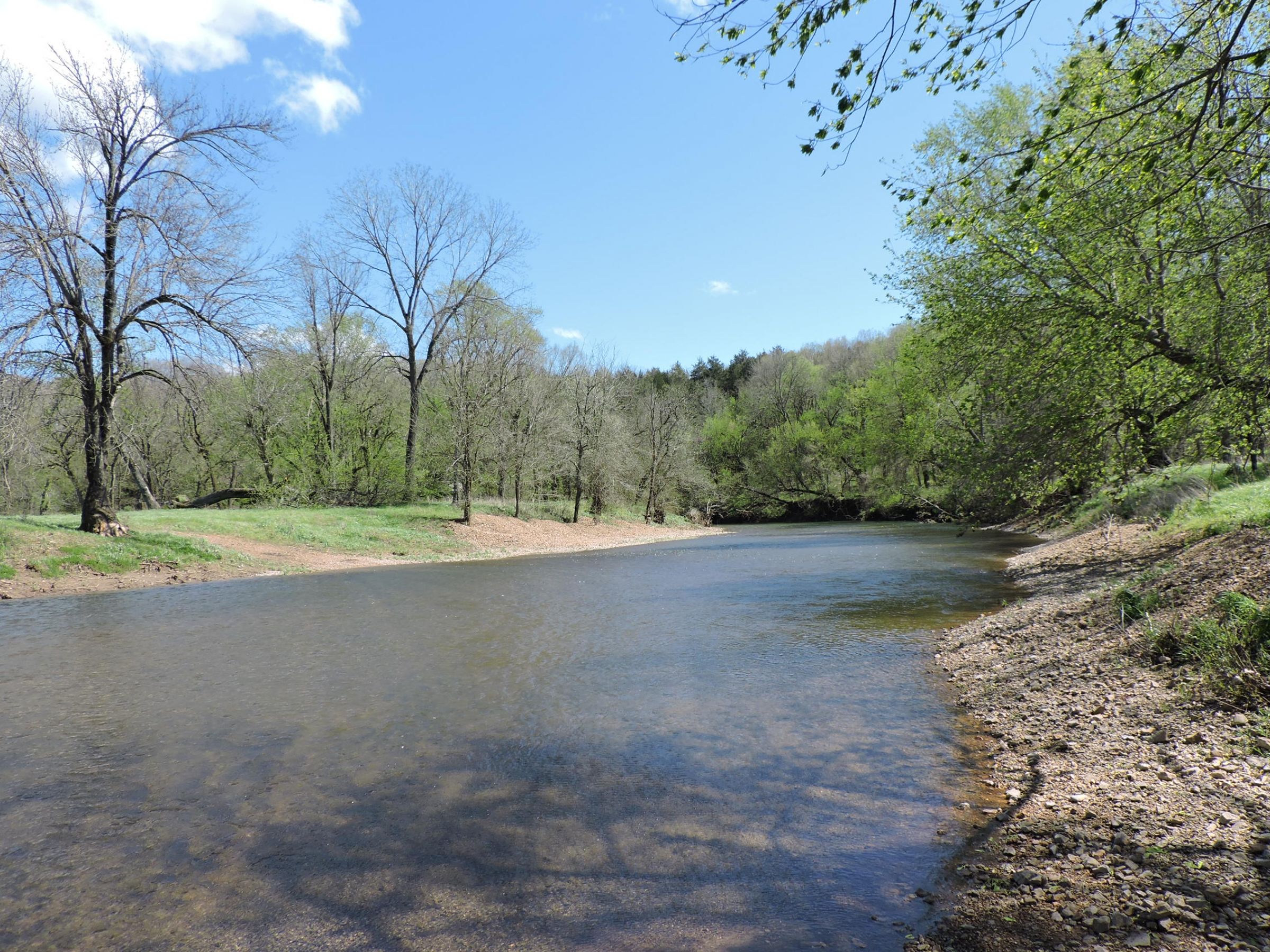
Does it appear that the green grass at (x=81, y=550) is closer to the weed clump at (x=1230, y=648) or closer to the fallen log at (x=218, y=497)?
the fallen log at (x=218, y=497)

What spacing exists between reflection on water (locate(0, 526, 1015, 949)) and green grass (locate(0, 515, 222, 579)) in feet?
15.3

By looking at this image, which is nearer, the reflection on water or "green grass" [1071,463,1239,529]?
the reflection on water

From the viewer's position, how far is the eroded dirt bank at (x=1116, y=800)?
3031 millimetres

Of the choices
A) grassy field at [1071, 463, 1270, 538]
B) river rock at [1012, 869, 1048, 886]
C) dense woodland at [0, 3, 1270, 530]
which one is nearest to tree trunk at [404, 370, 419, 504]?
dense woodland at [0, 3, 1270, 530]

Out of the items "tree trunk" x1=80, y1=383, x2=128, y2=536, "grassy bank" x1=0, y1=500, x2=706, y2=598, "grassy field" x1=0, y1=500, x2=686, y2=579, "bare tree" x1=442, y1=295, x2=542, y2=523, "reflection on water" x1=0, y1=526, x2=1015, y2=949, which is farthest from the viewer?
"bare tree" x1=442, y1=295, x2=542, y2=523

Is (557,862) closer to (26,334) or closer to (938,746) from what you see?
(938,746)

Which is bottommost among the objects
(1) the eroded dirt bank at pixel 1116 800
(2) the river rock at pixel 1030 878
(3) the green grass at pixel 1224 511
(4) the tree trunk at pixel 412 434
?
(2) the river rock at pixel 1030 878

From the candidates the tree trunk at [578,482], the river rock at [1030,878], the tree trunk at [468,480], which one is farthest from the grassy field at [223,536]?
the river rock at [1030,878]

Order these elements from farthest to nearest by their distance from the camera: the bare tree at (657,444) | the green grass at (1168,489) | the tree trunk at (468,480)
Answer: the bare tree at (657,444) → the tree trunk at (468,480) → the green grass at (1168,489)

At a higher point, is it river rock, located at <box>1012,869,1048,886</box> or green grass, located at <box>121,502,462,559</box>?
green grass, located at <box>121,502,462,559</box>

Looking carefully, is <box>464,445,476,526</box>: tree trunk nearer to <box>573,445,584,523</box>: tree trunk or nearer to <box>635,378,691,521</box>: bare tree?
<box>573,445,584,523</box>: tree trunk

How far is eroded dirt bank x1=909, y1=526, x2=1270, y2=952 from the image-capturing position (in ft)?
9.95

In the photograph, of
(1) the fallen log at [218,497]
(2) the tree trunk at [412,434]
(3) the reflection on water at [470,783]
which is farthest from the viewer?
(2) the tree trunk at [412,434]

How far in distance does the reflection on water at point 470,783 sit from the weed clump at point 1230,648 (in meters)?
2.03
